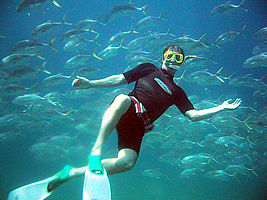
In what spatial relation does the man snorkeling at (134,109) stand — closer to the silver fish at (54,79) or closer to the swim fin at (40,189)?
the swim fin at (40,189)

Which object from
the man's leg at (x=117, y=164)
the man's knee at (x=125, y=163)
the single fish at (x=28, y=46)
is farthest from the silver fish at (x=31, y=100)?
the man's knee at (x=125, y=163)

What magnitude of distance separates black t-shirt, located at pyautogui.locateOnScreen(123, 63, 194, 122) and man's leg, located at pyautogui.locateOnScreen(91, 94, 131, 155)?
36 cm

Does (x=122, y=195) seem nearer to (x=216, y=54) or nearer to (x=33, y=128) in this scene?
(x=33, y=128)

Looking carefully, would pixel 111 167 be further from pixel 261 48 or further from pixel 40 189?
pixel 261 48

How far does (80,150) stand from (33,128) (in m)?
8.13

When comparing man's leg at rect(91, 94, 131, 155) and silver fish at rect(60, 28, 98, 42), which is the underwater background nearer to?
silver fish at rect(60, 28, 98, 42)

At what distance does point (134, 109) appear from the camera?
112 inches

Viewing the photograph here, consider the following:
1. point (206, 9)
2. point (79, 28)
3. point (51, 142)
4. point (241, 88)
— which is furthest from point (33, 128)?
point (241, 88)

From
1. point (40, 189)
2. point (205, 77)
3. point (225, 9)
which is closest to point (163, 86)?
point (40, 189)

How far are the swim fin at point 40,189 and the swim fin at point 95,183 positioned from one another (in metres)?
0.59

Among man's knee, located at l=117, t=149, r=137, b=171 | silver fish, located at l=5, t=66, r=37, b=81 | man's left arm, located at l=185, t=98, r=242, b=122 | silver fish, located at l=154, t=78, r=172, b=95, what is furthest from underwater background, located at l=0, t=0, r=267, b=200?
man's knee, located at l=117, t=149, r=137, b=171

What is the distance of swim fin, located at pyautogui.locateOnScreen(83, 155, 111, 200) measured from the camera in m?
2.12

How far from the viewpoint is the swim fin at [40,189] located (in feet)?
8.70

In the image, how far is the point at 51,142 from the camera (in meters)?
18.9
